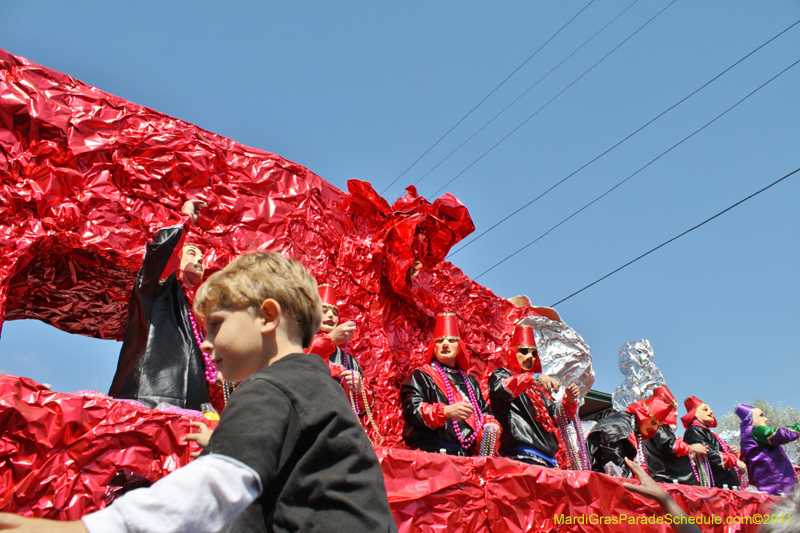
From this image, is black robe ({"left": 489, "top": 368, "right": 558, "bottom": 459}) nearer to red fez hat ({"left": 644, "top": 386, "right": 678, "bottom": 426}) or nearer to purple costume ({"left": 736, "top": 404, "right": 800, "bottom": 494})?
red fez hat ({"left": 644, "top": 386, "right": 678, "bottom": 426})

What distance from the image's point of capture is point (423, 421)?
3846 mm

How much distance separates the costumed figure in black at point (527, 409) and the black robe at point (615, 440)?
13cm

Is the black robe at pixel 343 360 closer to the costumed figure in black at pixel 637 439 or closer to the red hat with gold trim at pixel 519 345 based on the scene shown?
the red hat with gold trim at pixel 519 345

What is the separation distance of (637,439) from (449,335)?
5.70 ft

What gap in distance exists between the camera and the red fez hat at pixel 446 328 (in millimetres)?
4455

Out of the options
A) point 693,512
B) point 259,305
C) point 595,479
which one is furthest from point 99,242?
point 693,512

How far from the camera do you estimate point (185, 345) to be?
9.57 ft

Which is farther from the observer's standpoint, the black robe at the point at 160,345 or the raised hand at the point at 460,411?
the raised hand at the point at 460,411

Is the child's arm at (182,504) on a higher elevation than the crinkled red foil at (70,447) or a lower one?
lower

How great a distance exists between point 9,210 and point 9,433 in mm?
1465

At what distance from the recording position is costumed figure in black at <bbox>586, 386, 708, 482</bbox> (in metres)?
4.51

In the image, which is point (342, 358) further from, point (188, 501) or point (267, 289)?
point (188, 501)

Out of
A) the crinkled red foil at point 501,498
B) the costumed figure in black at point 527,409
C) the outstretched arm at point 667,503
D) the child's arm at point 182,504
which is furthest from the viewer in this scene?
the costumed figure in black at point 527,409

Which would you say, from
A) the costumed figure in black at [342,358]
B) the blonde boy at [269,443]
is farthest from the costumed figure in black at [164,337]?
the blonde boy at [269,443]
